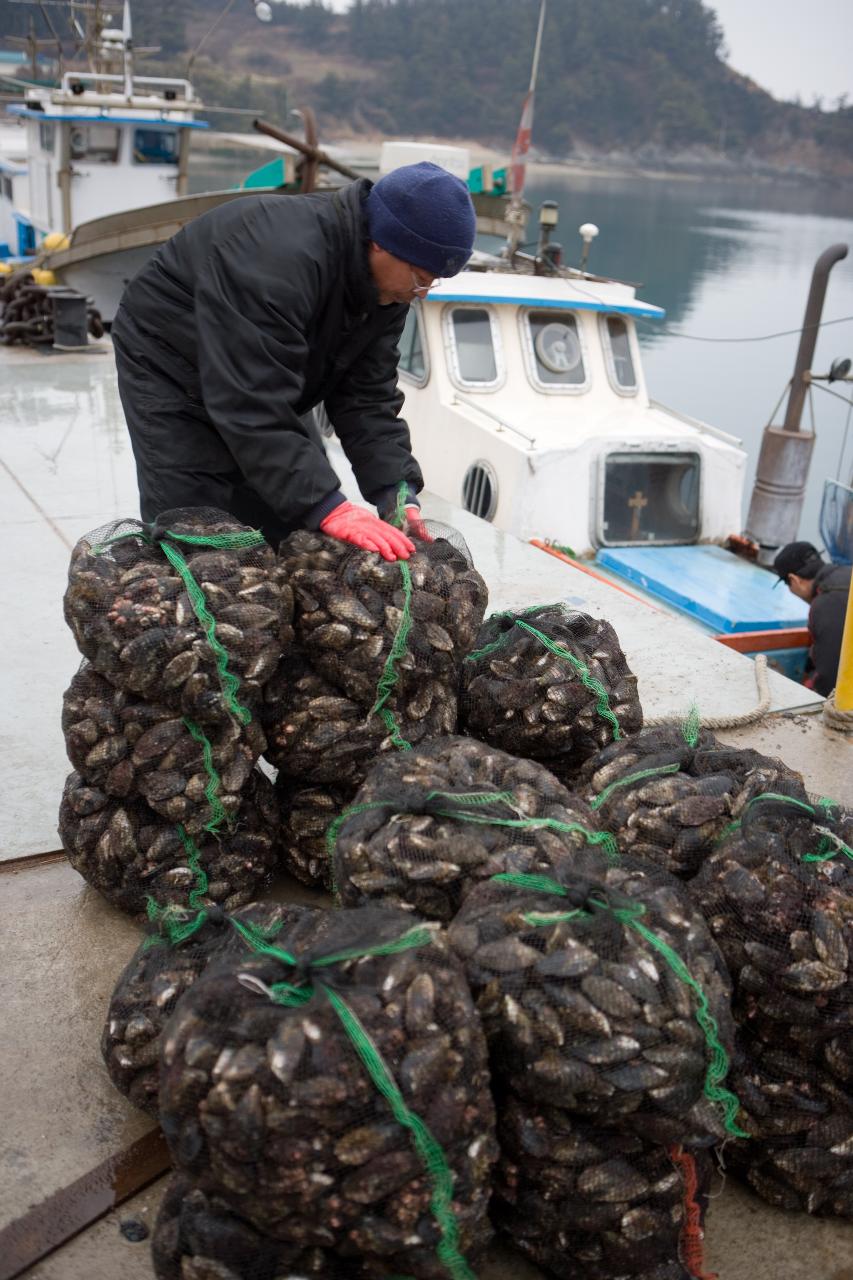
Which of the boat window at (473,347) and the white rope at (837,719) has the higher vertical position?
the boat window at (473,347)

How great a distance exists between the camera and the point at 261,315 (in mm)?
2910

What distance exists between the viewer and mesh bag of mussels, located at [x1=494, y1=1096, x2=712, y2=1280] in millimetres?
1979

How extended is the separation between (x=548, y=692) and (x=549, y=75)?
7353 cm

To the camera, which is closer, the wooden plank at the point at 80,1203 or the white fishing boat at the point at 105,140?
the wooden plank at the point at 80,1203

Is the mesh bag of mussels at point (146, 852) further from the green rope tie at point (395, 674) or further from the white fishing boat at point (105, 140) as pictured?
the white fishing boat at point (105, 140)

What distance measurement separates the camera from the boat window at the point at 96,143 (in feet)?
58.5

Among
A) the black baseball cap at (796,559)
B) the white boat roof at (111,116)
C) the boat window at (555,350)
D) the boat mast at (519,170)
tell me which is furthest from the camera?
the white boat roof at (111,116)

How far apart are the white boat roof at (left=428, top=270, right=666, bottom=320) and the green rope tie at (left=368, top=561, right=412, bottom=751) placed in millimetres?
6569

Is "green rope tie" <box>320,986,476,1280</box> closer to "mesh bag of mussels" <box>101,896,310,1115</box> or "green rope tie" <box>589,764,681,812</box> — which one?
"mesh bag of mussels" <box>101,896,310,1115</box>

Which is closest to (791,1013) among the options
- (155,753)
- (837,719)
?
(155,753)

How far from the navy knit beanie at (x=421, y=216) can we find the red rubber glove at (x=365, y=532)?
0.71 m

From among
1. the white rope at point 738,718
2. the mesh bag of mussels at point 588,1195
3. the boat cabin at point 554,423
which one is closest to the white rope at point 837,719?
the white rope at point 738,718

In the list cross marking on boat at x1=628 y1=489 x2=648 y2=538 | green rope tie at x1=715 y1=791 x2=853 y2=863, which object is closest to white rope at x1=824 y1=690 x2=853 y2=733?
green rope tie at x1=715 y1=791 x2=853 y2=863

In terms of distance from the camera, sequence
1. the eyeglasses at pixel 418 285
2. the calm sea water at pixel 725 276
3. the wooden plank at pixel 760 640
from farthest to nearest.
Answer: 1. the calm sea water at pixel 725 276
2. the wooden plank at pixel 760 640
3. the eyeglasses at pixel 418 285
